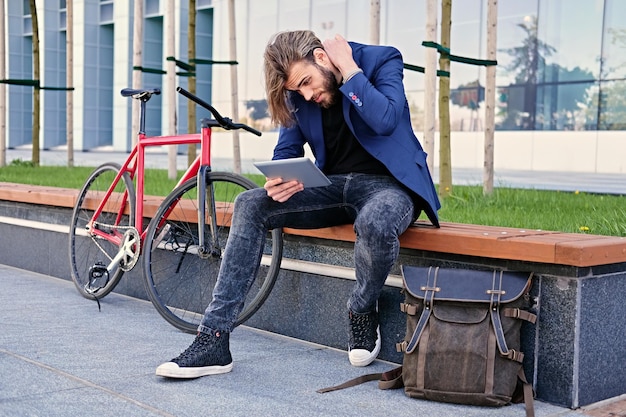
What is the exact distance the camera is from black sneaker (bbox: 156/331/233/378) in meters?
3.82

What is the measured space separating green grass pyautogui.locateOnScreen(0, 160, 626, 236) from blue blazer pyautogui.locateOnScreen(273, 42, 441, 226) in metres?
1.19

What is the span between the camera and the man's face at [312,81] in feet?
12.9

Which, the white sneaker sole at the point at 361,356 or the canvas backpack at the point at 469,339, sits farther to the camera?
the white sneaker sole at the point at 361,356

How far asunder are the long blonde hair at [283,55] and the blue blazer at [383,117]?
18 centimetres

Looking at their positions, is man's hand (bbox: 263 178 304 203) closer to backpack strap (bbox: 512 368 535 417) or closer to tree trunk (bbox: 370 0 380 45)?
backpack strap (bbox: 512 368 535 417)

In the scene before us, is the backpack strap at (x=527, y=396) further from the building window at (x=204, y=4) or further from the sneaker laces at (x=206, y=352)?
the building window at (x=204, y=4)

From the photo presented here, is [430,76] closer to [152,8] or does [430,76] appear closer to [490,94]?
[490,94]

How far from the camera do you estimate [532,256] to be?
355 centimetres

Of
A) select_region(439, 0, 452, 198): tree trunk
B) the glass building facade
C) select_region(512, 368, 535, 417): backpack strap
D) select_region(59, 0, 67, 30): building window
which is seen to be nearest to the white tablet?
select_region(512, 368, 535, 417): backpack strap

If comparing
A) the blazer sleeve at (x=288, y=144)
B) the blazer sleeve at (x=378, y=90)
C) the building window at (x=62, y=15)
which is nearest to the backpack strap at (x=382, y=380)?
the blazer sleeve at (x=378, y=90)

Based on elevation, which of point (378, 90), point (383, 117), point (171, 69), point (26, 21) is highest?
point (26, 21)

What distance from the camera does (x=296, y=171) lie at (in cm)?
384

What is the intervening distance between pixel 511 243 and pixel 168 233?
7.15ft

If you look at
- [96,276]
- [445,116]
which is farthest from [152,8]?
[96,276]
